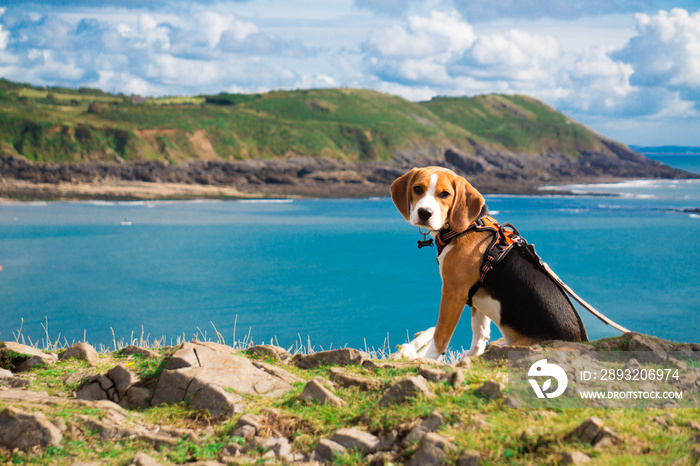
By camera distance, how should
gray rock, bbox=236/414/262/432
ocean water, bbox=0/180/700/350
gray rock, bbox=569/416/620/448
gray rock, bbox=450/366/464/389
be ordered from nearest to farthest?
1. gray rock, bbox=569/416/620/448
2. gray rock, bbox=236/414/262/432
3. gray rock, bbox=450/366/464/389
4. ocean water, bbox=0/180/700/350

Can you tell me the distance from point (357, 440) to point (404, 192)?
1.87m

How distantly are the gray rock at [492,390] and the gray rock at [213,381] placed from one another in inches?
59.7

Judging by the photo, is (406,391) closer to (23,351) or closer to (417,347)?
(417,347)

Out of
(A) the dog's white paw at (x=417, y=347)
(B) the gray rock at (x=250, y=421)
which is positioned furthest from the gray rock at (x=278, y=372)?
(A) the dog's white paw at (x=417, y=347)

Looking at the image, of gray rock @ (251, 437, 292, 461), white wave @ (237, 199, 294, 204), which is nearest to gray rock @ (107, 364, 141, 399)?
gray rock @ (251, 437, 292, 461)

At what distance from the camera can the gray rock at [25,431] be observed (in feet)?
10.5

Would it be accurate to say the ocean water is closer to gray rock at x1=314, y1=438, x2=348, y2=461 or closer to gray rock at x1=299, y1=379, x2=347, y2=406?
gray rock at x1=299, y1=379, x2=347, y2=406

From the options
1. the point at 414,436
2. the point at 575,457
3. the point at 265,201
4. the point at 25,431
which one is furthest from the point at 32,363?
the point at 265,201

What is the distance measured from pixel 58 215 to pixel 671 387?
2393 inches

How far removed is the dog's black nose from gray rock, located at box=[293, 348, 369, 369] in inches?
58.9

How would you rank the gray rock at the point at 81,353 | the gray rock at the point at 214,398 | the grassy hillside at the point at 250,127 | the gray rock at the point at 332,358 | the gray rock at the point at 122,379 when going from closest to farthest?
the gray rock at the point at 214,398, the gray rock at the point at 122,379, the gray rock at the point at 332,358, the gray rock at the point at 81,353, the grassy hillside at the point at 250,127

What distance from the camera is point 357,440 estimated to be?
3.04 meters

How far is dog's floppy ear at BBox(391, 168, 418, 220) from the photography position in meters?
4.06

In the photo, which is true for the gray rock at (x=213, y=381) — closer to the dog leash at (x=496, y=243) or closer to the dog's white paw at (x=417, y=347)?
the dog's white paw at (x=417, y=347)
